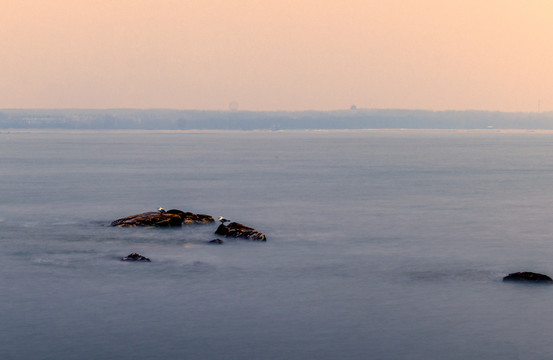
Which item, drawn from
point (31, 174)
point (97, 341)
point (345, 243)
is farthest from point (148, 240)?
point (31, 174)

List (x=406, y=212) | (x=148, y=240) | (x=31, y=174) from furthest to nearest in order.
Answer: (x=31, y=174) < (x=406, y=212) < (x=148, y=240)

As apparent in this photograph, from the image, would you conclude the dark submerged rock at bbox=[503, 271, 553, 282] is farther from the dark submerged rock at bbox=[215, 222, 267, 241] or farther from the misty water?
the dark submerged rock at bbox=[215, 222, 267, 241]

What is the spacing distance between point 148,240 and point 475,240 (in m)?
23.1

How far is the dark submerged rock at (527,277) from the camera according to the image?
38844 mm

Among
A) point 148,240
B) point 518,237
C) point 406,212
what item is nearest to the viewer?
point 148,240

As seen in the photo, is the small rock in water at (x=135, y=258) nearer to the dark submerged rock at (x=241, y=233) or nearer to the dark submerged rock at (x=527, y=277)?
the dark submerged rock at (x=241, y=233)

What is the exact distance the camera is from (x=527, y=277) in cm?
3906

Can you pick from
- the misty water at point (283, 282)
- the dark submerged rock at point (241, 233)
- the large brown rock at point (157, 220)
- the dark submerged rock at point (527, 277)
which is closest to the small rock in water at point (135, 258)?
the misty water at point (283, 282)

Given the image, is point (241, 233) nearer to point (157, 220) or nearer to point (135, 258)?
point (157, 220)

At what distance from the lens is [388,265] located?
43.4 m

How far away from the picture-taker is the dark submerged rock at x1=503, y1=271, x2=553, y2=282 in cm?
3884

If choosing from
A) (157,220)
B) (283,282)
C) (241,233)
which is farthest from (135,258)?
(157,220)

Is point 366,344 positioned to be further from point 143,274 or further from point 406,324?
point 143,274

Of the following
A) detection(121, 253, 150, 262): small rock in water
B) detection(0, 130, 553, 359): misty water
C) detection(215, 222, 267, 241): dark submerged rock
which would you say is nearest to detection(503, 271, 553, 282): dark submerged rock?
detection(0, 130, 553, 359): misty water
